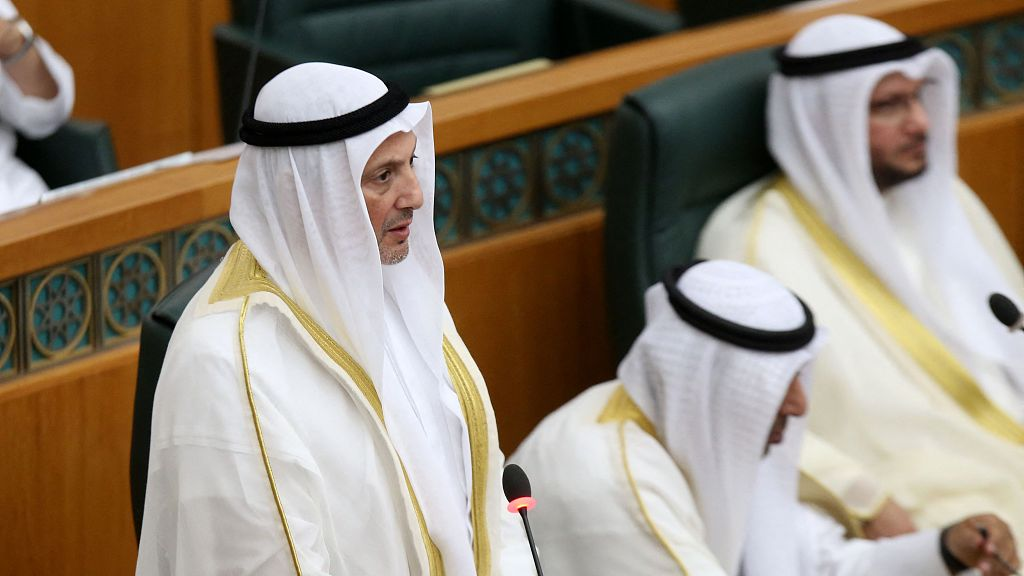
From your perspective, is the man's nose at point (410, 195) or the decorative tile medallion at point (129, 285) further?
the decorative tile medallion at point (129, 285)

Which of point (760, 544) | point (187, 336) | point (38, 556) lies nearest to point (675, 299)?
point (760, 544)

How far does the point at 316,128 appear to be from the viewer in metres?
1.99

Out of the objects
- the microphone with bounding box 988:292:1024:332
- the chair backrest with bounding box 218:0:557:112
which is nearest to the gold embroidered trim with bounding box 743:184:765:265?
the microphone with bounding box 988:292:1024:332

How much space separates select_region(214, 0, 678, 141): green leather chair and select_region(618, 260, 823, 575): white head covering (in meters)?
1.54

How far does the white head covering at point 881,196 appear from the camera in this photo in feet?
10.7

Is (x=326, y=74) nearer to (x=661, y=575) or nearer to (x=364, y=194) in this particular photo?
(x=364, y=194)

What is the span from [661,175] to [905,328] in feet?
1.82

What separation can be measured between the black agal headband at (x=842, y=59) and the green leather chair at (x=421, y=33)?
0.71 metres

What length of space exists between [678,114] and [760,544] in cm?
87

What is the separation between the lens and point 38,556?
8.83 feet

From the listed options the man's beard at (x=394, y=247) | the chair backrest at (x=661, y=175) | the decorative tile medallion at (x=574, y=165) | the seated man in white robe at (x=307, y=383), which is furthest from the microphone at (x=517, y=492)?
the decorative tile medallion at (x=574, y=165)

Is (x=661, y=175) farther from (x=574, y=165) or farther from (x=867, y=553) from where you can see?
(x=867, y=553)

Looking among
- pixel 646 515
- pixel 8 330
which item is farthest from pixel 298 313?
pixel 8 330

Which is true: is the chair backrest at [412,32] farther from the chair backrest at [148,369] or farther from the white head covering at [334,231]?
the white head covering at [334,231]
